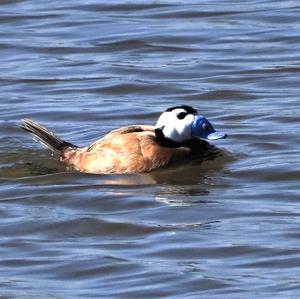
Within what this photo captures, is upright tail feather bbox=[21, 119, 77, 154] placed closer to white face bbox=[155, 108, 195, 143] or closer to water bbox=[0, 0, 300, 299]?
water bbox=[0, 0, 300, 299]

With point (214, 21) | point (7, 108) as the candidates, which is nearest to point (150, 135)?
point (7, 108)

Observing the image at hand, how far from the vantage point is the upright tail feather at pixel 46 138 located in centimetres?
1470

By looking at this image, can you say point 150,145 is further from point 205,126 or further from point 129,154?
point 205,126

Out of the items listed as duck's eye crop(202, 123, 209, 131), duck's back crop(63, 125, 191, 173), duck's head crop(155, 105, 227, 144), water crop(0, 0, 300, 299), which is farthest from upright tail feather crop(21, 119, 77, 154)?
duck's eye crop(202, 123, 209, 131)

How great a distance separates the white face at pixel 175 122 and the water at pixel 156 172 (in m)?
0.34

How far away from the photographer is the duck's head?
14223 millimetres

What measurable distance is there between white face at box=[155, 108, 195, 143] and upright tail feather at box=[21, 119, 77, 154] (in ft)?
3.17

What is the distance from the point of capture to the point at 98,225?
40.7ft

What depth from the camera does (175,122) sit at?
46.6ft

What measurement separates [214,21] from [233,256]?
1039cm

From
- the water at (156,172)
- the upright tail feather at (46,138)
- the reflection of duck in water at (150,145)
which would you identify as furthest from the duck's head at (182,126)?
the upright tail feather at (46,138)

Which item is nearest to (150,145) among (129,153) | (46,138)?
(129,153)

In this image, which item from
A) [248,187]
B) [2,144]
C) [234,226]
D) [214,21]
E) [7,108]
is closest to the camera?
[234,226]

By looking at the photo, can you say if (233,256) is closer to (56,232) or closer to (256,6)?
(56,232)
